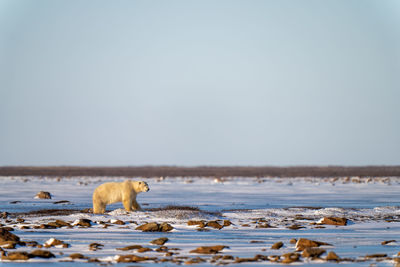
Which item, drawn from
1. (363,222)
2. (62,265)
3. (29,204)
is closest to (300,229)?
(363,222)

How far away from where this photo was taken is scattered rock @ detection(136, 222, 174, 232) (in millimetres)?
15289

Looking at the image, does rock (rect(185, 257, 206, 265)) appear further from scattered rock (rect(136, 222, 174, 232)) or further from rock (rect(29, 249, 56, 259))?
scattered rock (rect(136, 222, 174, 232))

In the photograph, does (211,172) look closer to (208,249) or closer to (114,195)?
(114,195)

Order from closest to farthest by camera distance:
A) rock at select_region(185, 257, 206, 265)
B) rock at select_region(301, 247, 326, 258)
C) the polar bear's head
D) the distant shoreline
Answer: rock at select_region(185, 257, 206, 265) < rock at select_region(301, 247, 326, 258) < the polar bear's head < the distant shoreline

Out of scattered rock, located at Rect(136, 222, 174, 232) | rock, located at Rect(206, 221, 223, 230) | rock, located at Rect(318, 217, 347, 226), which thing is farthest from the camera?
rock, located at Rect(318, 217, 347, 226)

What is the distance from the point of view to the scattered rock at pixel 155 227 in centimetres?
1529

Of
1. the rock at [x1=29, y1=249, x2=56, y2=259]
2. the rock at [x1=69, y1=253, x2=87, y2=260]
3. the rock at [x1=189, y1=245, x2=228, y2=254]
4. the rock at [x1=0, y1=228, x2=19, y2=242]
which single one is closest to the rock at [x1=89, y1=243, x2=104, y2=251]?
the rock at [x1=69, y1=253, x2=87, y2=260]

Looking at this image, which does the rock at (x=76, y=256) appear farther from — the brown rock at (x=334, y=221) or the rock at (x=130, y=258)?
the brown rock at (x=334, y=221)

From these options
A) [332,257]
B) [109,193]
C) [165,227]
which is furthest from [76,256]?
[109,193]

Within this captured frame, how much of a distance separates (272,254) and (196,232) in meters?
3.72

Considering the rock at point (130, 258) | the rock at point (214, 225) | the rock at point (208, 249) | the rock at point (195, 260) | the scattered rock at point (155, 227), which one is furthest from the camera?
the rock at point (214, 225)

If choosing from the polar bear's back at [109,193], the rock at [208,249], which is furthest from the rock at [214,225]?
the polar bear's back at [109,193]

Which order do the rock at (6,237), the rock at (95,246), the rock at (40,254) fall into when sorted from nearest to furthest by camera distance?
the rock at (40,254) < the rock at (95,246) < the rock at (6,237)

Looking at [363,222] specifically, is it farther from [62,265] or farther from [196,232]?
[62,265]
